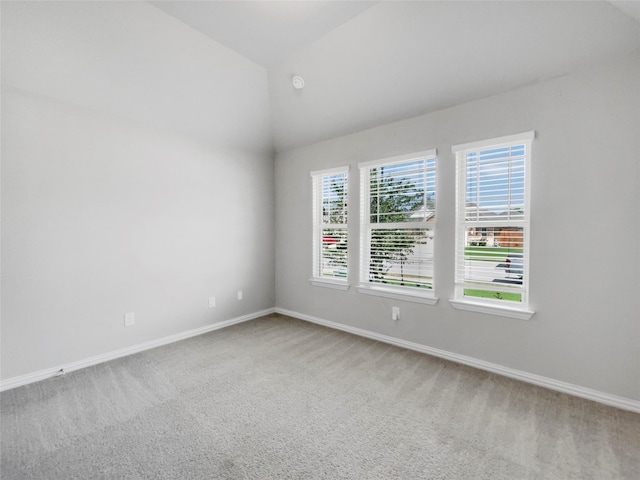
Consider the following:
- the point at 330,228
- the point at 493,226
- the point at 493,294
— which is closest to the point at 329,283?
the point at 330,228

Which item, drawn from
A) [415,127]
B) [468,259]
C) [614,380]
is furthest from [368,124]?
[614,380]

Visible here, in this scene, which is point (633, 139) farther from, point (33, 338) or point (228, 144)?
point (33, 338)

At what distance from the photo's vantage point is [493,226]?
2666 millimetres

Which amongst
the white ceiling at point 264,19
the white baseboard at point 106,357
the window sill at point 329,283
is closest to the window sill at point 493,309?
the window sill at point 329,283

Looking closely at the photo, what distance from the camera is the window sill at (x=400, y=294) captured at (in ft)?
9.94

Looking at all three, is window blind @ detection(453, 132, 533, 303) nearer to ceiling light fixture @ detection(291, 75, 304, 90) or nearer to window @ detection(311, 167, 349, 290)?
window @ detection(311, 167, 349, 290)

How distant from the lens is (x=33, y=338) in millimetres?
2494

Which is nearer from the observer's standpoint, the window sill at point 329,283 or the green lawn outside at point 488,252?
the green lawn outside at point 488,252

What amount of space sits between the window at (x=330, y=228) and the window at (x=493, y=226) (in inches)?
55.1

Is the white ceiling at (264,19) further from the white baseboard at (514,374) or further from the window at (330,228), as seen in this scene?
the white baseboard at (514,374)

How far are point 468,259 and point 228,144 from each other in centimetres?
323

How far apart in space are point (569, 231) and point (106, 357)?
4.31 meters

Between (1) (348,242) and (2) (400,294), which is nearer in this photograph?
(2) (400,294)

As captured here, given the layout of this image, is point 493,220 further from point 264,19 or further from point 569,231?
point 264,19
